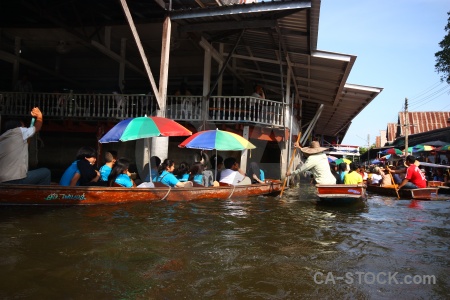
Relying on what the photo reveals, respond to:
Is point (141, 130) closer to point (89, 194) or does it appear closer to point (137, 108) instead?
point (89, 194)

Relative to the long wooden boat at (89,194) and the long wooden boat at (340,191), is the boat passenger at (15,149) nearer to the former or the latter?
the long wooden boat at (89,194)

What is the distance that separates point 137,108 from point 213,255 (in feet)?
28.9

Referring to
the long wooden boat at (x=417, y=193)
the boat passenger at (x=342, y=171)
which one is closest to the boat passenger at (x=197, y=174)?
the boat passenger at (x=342, y=171)

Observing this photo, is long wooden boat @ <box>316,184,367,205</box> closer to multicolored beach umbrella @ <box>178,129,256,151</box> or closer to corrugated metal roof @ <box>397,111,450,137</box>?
multicolored beach umbrella @ <box>178,129,256,151</box>

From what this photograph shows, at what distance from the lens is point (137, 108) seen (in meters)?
12.1

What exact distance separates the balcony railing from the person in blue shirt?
186 inches

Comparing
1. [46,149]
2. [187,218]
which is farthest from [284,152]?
[46,149]

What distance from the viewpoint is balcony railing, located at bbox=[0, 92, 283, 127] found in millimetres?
12109

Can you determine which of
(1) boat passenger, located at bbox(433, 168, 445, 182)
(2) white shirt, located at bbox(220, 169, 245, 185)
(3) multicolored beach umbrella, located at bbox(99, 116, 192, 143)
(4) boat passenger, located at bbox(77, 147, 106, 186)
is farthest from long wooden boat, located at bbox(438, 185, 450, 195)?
(4) boat passenger, located at bbox(77, 147, 106, 186)

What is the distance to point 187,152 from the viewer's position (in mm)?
13602

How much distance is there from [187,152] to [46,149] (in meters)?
5.71

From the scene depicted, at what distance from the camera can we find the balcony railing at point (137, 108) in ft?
39.7

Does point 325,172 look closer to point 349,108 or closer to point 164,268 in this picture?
point 164,268

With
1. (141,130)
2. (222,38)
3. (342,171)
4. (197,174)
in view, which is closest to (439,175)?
(342,171)
